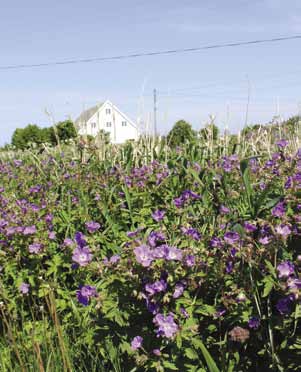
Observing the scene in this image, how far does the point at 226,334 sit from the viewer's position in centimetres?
179

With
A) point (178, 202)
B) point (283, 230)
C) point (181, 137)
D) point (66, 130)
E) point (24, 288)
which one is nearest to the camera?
point (283, 230)

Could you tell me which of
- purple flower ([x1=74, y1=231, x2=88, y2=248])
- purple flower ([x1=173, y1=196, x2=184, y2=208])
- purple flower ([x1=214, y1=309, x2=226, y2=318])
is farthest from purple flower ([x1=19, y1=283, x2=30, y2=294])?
purple flower ([x1=214, y1=309, x2=226, y2=318])

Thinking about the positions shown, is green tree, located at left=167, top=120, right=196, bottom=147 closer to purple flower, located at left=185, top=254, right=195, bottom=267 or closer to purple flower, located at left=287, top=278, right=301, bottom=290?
purple flower, located at left=185, top=254, right=195, bottom=267

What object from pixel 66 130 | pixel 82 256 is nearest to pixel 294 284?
pixel 82 256

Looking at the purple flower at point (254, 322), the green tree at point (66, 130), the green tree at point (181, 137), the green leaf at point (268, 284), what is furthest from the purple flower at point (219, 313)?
the green tree at point (66, 130)

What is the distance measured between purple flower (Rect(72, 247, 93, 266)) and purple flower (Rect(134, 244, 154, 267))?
0.87 feet

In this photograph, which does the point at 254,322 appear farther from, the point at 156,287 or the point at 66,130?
the point at 66,130

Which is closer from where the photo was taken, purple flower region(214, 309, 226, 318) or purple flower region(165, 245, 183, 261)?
purple flower region(165, 245, 183, 261)

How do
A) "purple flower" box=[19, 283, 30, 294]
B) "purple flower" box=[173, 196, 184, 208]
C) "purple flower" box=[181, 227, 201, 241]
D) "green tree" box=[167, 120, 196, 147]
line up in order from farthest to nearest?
"green tree" box=[167, 120, 196, 147], "purple flower" box=[19, 283, 30, 294], "purple flower" box=[173, 196, 184, 208], "purple flower" box=[181, 227, 201, 241]

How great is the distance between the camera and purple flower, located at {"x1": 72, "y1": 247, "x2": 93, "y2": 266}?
5.90 ft

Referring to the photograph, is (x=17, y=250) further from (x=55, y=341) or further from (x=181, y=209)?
(x=181, y=209)

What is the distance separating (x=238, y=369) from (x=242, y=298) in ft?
1.36

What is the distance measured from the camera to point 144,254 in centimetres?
163

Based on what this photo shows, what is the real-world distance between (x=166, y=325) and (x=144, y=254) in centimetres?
26
